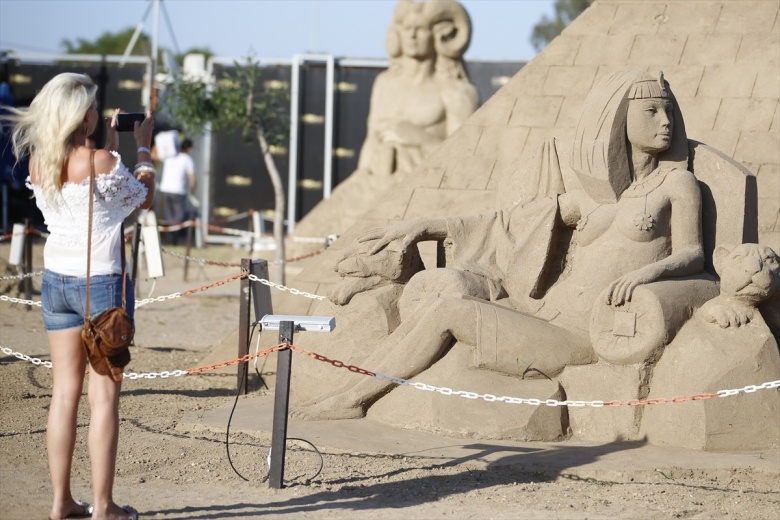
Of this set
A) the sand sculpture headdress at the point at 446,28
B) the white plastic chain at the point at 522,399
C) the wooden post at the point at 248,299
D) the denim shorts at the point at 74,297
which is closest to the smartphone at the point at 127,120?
the denim shorts at the point at 74,297

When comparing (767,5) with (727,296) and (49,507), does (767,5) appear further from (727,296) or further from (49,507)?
(49,507)

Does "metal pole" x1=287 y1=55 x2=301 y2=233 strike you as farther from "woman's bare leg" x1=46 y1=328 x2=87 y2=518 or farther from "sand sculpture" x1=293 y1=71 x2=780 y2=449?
"woman's bare leg" x1=46 y1=328 x2=87 y2=518

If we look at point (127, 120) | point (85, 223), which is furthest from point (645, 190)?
point (85, 223)

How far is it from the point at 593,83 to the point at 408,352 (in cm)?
364

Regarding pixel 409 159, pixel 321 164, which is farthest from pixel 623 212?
pixel 321 164

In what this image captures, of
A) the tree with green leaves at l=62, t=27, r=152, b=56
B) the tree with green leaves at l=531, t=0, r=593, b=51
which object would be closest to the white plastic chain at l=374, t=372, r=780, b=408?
the tree with green leaves at l=531, t=0, r=593, b=51

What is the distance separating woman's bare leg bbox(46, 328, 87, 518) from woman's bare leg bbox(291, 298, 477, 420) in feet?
6.75

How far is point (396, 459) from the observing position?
576 cm

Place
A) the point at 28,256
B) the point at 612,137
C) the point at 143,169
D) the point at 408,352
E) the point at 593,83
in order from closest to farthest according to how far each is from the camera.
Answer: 1. the point at 143,169
2. the point at 408,352
3. the point at 612,137
4. the point at 593,83
5. the point at 28,256

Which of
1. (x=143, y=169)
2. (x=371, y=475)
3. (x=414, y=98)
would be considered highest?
(x=414, y=98)

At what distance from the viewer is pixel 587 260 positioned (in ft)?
21.3

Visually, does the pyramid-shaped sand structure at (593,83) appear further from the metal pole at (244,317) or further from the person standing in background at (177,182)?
the person standing in background at (177,182)

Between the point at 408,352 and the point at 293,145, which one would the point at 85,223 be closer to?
the point at 408,352

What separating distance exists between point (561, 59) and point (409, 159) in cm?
402
